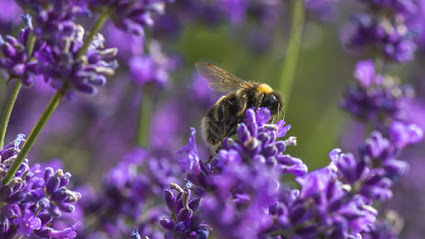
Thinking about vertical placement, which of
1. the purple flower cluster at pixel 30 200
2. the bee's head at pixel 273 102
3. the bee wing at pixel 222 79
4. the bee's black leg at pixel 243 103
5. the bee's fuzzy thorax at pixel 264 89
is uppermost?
the bee wing at pixel 222 79

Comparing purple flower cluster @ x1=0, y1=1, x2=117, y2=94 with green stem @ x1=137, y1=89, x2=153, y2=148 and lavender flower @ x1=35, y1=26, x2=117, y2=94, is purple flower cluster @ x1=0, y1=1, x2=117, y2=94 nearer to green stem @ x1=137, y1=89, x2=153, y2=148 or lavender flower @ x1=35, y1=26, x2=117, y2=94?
lavender flower @ x1=35, y1=26, x2=117, y2=94

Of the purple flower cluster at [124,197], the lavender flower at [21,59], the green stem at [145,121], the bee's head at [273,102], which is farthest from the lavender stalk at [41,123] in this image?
the green stem at [145,121]

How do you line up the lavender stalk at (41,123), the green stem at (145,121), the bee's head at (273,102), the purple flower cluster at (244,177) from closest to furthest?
the purple flower cluster at (244,177), the lavender stalk at (41,123), the bee's head at (273,102), the green stem at (145,121)

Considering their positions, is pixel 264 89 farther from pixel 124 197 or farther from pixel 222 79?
pixel 124 197

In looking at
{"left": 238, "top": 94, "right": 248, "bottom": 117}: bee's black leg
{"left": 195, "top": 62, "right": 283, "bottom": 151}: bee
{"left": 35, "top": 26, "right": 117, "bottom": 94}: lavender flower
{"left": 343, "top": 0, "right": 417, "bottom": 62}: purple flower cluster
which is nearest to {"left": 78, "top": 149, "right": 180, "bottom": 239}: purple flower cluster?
{"left": 195, "top": 62, "right": 283, "bottom": 151}: bee

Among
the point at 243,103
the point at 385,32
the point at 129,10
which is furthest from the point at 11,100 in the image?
the point at 385,32

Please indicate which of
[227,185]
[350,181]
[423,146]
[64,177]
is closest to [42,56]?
[64,177]

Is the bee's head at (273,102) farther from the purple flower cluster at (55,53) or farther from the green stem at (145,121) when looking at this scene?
the green stem at (145,121)
